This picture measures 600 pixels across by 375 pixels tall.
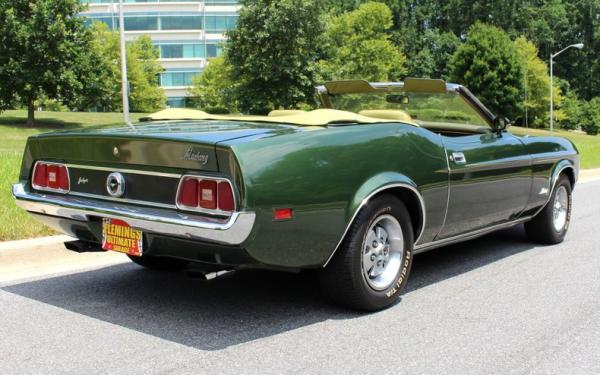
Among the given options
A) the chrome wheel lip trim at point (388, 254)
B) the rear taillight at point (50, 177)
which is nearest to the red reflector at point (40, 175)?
the rear taillight at point (50, 177)

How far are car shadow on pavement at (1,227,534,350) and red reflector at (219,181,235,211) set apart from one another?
0.77 m

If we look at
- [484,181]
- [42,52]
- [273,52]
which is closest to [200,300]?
[484,181]

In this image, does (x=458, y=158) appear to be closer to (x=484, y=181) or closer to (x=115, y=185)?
(x=484, y=181)

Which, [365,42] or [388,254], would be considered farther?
[365,42]

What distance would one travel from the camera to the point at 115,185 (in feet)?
13.0

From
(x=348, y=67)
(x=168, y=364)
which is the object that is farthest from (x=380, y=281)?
(x=348, y=67)

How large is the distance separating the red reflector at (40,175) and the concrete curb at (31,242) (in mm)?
1257

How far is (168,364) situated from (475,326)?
1.89 metres

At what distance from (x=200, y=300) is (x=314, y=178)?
1.35 m

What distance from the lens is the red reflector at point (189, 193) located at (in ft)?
11.9

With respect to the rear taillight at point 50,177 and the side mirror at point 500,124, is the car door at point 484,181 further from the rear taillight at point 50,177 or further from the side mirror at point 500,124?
the rear taillight at point 50,177

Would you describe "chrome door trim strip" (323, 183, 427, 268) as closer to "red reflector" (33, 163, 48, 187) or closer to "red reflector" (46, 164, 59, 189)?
"red reflector" (46, 164, 59, 189)

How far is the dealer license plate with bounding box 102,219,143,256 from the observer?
12.6 ft

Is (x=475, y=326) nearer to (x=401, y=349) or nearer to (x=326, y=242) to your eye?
(x=401, y=349)
